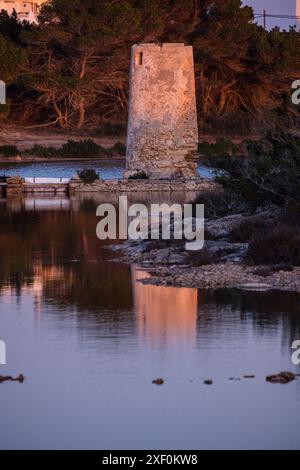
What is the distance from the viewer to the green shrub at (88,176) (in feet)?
111

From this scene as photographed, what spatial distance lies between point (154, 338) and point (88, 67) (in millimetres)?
30010

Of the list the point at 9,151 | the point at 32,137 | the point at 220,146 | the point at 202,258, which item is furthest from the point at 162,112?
the point at 202,258

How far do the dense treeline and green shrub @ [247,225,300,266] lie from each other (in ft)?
73.1

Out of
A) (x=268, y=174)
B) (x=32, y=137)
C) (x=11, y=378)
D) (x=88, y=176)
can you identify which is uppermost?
(x=32, y=137)

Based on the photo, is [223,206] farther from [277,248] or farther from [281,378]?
[281,378]

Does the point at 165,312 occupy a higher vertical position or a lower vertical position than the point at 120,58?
lower

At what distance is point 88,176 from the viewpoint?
34.1 m

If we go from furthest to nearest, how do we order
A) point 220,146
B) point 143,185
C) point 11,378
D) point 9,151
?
point 9,151 < point 220,146 < point 143,185 < point 11,378

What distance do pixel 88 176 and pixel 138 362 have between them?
23.8 m

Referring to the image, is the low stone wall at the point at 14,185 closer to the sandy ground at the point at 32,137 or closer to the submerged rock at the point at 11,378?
the sandy ground at the point at 32,137

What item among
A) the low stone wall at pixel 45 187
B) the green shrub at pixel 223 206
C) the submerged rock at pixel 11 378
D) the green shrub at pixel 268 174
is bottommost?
the submerged rock at pixel 11 378

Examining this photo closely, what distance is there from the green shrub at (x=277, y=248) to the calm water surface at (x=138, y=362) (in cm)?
125

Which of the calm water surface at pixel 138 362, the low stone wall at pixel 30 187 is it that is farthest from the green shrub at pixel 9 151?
the calm water surface at pixel 138 362

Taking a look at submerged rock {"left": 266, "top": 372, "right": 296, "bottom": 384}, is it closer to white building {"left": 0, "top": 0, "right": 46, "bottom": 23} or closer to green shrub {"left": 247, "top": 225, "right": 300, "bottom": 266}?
green shrub {"left": 247, "top": 225, "right": 300, "bottom": 266}
